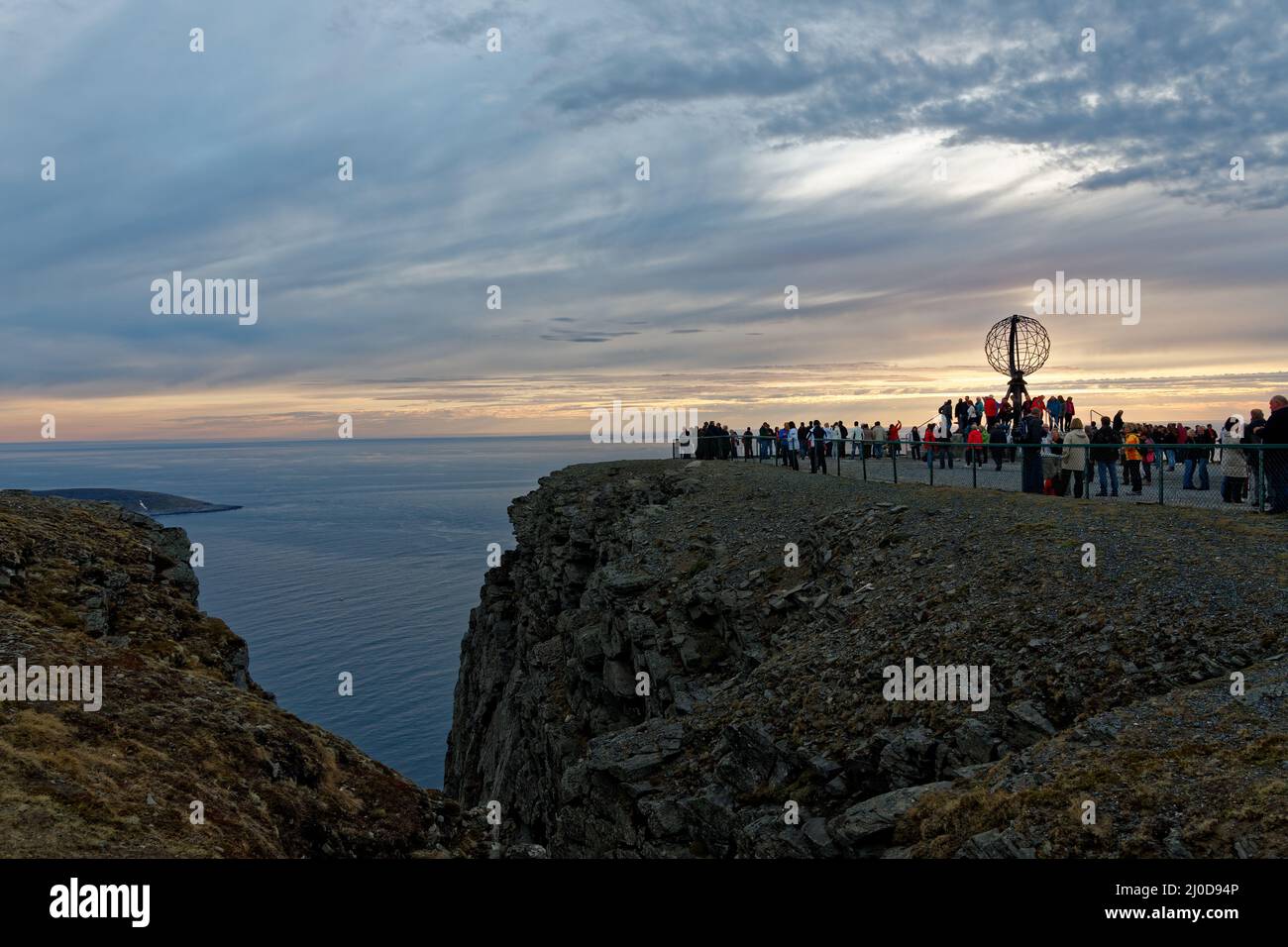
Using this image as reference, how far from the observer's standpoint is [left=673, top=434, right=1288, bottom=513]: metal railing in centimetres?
1877

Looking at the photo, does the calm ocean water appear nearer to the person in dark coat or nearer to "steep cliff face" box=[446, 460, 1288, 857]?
"steep cliff face" box=[446, 460, 1288, 857]

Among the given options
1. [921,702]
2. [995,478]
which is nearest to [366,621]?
[995,478]

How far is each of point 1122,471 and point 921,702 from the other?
1856cm

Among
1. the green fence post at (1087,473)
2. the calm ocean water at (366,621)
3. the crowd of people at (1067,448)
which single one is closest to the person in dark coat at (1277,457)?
the crowd of people at (1067,448)

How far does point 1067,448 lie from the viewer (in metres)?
23.4

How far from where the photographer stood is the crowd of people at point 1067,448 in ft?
62.5

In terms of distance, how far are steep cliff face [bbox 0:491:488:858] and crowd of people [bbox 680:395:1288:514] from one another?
17842 millimetres

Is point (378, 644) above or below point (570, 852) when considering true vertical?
below

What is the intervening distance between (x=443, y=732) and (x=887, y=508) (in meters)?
66.4

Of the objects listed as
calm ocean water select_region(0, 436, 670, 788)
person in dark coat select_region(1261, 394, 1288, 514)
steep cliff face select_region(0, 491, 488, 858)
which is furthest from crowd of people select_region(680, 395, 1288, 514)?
calm ocean water select_region(0, 436, 670, 788)

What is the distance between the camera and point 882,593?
60.1 ft
